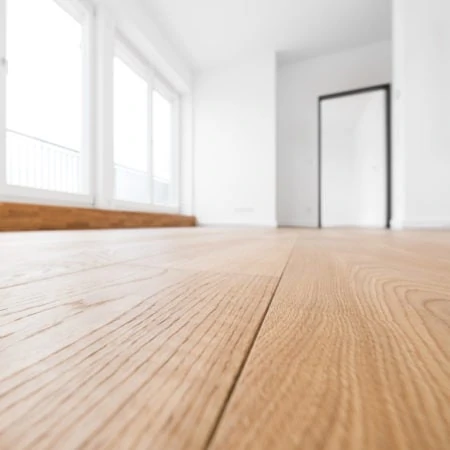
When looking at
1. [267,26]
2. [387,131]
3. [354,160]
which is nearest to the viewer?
[267,26]

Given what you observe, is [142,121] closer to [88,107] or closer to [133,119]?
[133,119]

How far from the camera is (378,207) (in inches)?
147

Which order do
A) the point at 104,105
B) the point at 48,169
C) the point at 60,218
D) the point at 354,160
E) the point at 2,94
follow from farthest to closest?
1. the point at 48,169
2. the point at 354,160
3. the point at 104,105
4. the point at 60,218
5. the point at 2,94

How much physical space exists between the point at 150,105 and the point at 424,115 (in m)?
2.70

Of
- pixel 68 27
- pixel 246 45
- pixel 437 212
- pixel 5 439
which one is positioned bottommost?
pixel 5 439

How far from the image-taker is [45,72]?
2424 millimetres

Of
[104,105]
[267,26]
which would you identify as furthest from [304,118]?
[104,105]

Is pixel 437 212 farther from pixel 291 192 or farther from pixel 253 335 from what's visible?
pixel 253 335

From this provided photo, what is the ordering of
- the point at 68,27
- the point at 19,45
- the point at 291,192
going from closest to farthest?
the point at 19,45 < the point at 68,27 < the point at 291,192

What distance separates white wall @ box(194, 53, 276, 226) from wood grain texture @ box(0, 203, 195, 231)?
1403mm

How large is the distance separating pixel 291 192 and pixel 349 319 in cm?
421

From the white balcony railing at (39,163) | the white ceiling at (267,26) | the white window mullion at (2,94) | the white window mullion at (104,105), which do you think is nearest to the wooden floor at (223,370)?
the white window mullion at (2,94)

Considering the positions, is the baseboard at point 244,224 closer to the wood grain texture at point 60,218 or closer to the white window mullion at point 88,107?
the wood grain texture at point 60,218

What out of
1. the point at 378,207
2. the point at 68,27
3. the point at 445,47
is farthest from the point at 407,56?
the point at 68,27
